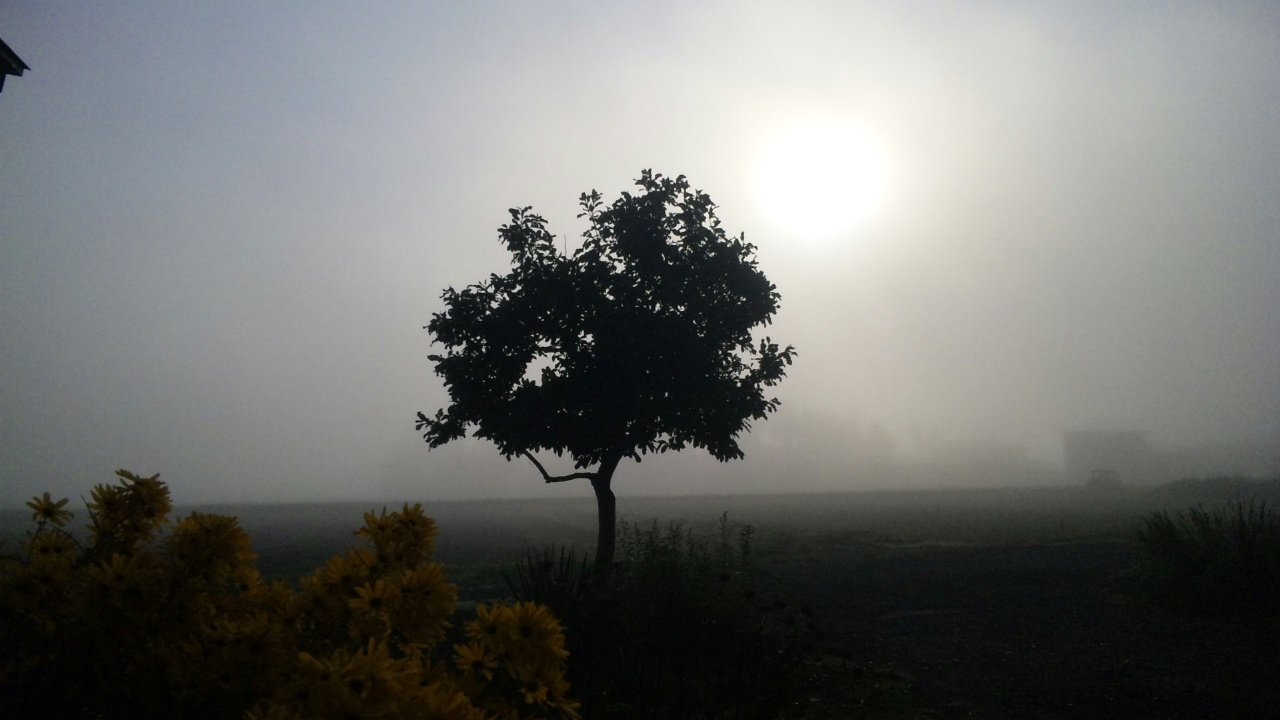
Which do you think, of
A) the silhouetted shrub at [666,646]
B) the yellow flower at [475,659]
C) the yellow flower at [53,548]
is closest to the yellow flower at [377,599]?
the yellow flower at [475,659]

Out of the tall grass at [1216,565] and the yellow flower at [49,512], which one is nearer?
the yellow flower at [49,512]

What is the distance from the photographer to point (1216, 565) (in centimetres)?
1184

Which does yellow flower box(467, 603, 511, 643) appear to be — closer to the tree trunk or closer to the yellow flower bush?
the yellow flower bush

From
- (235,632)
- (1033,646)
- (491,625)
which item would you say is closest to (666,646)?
(1033,646)

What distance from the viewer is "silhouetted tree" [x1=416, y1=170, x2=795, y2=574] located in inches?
564

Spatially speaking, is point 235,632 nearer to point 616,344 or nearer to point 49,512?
point 49,512

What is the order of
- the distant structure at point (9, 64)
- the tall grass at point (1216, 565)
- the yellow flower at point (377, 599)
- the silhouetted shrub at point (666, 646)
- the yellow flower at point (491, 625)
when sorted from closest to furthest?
1. the yellow flower at point (377, 599)
2. the yellow flower at point (491, 625)
3. the silhouetted shrub at point (666, 646)
4. the distant structure at point (9, 64)
5. the tall grass at point (1216, 565)

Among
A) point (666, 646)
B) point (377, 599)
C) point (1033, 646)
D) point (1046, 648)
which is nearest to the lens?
point (377, 599)

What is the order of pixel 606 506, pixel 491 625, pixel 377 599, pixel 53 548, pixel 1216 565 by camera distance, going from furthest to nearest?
pixel 606 506, pixel 1216 565, pixel 53 548, pixel 491 625, pixel 377 599

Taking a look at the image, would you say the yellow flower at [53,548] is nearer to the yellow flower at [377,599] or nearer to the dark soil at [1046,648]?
the yellow flower at [377,599]

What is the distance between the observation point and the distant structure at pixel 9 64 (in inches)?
327

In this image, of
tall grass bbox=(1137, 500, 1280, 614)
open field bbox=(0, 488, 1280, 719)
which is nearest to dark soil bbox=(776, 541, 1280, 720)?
open field bbox=(0, 488, 1280, 719)

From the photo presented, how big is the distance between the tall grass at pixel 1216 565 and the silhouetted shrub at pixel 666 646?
21.9ft

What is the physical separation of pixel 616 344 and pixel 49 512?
37.4ft
